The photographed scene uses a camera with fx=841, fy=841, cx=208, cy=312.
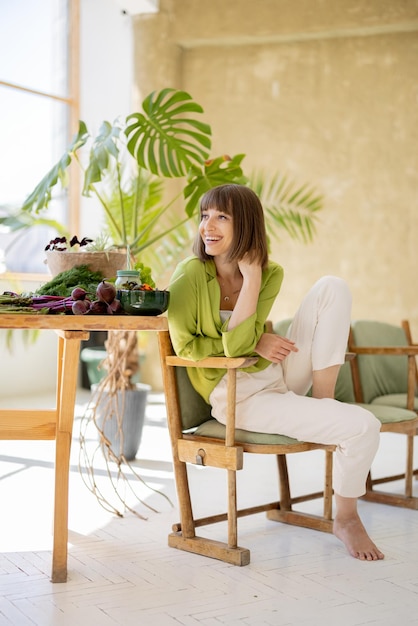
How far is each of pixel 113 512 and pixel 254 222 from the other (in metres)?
1.42

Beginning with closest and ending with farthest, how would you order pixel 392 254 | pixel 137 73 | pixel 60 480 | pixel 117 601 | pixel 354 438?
pixel 117 601
pixel 60 480
pixel 354 438
pixel 392 254
pixel 137 73

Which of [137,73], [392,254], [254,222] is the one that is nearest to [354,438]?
[254,222]

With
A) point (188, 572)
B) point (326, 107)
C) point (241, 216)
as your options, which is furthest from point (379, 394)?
point (326, 107)

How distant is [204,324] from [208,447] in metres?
0.43

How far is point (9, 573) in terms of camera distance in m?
2.73

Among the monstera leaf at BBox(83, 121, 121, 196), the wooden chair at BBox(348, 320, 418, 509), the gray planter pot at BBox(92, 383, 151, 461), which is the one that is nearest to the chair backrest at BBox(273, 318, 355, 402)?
the wooden chair at BBox(348, 320, 418, 509)

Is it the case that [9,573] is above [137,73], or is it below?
below

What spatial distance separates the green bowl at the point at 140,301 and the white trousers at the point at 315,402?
49 cm

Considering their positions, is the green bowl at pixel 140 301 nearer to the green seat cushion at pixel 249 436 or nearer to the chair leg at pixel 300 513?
the green seat cushion at pixel 249 436

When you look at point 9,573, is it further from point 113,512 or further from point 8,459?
point 8,459

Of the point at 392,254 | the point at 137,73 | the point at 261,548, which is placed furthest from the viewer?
the point at 137,73

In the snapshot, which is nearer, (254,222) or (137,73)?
(254,222)

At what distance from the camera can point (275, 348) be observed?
2.97 metres

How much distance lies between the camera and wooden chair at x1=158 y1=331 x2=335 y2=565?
113 inches
